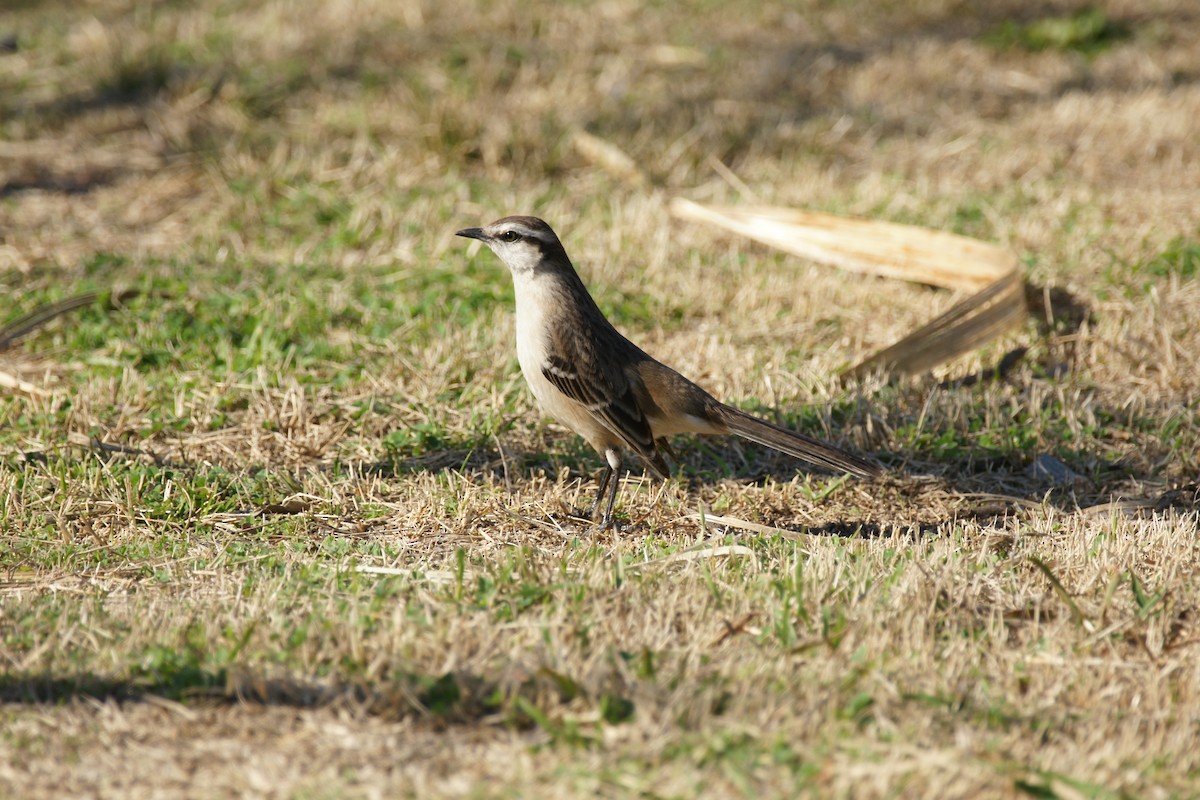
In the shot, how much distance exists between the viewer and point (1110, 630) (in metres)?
4.82

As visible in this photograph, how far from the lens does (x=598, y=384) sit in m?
6.23

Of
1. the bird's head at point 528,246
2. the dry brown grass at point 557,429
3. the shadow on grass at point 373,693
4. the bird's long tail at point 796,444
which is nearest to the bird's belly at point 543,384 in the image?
the bird's head at point 528,246

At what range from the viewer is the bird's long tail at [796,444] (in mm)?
6098

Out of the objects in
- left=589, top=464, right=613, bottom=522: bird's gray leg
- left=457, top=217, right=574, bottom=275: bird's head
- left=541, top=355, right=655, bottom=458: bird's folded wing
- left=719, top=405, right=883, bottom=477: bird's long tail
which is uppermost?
left=457, top=217, right=574, bottom=275: bird's head

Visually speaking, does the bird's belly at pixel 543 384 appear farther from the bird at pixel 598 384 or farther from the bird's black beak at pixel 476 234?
the bird's black beak at pixel 476 234

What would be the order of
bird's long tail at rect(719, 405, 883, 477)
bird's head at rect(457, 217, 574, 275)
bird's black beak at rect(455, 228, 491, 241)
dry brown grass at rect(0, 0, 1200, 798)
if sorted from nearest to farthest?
dry brown grass at rect(0, 0, 1200, 798), bird's long tail at rect(719, 405, 883, 477), bird's head at rect(457, 217, 574, 275), bird's black beak at rect(455, 228, 491, 241)

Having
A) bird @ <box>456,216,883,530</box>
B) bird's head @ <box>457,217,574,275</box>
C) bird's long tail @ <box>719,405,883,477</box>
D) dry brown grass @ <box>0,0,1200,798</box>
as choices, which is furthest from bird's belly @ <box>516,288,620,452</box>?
bird's long tail @ <box>719,405,883,477</box>

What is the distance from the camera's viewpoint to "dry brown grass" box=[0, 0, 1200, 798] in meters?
4.22

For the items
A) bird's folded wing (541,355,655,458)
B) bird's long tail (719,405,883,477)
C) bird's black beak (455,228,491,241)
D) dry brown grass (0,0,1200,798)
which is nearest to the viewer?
dry brown grass (0,0,1200,798)

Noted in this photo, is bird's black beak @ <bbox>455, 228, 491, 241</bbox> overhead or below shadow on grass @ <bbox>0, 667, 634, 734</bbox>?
overhead

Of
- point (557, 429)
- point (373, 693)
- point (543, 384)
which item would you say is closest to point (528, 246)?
point (543, 384)

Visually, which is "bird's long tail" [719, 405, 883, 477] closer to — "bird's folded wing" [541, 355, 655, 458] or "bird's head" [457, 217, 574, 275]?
"bird's folded wing" [541, 355, 655, 458]

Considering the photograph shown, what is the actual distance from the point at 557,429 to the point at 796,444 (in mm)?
1633

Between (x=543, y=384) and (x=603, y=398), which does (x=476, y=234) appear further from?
(x=603, y=398)
